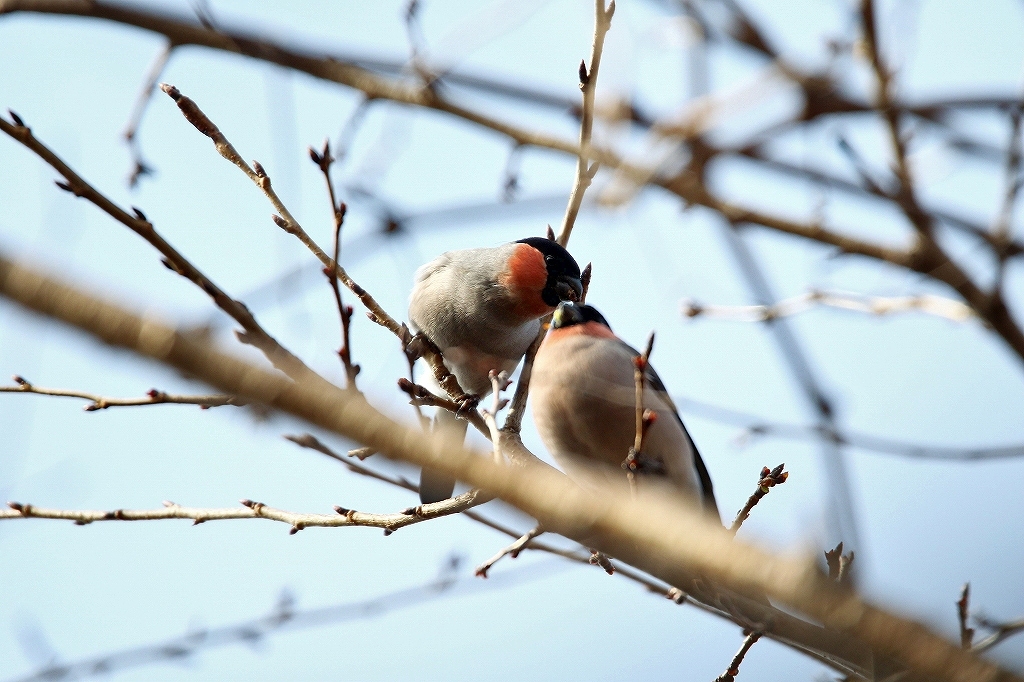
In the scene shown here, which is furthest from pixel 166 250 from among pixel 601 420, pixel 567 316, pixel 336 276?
pixel 567 316


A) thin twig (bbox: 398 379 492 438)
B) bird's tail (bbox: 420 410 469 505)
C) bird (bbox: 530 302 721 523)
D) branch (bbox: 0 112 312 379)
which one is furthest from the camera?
bird's tail (bbox: 420 410 469 505)

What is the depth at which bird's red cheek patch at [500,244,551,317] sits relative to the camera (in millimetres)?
4457

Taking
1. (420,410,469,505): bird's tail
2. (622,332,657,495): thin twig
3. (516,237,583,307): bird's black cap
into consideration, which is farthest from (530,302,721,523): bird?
(516,237,583,307): bird's black cap

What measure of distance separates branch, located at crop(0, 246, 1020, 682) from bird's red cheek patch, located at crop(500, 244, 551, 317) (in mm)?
3302

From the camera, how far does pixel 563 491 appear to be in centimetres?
114

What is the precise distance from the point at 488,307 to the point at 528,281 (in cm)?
24

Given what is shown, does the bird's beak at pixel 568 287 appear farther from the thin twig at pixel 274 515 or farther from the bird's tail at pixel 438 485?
the thin twig at pixel 274 515

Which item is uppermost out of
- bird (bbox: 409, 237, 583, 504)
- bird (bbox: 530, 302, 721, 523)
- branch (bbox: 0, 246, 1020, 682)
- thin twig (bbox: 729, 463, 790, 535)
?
bird (bbox: 409, 237, 583, 504)

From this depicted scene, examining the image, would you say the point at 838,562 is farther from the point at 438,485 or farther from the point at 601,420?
the point at 438,485

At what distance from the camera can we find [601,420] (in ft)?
10.2

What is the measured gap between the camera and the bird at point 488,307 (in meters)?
4.41

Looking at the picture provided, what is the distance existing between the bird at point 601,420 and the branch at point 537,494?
1.85m

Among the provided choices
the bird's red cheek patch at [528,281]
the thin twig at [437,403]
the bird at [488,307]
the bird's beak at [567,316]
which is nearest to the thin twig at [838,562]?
the thin twig at [437,403]

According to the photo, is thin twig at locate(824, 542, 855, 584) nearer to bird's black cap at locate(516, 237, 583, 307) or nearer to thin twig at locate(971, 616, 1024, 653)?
thin twig at locate(971, 616, 1024, 653)
